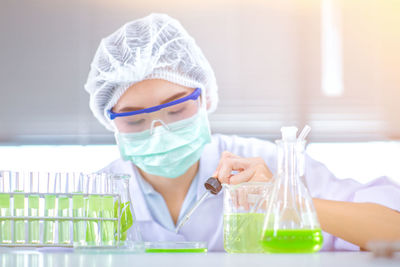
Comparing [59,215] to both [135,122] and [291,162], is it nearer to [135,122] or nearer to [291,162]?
[291,162]

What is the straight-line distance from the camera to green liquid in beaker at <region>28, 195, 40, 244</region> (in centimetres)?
131

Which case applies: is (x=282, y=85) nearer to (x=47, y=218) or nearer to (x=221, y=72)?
(x=221, y=72)

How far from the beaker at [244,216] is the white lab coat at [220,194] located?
918 millimetres

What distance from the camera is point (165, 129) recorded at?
84.7 inches

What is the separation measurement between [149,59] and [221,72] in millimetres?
512

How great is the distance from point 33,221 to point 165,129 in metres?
0.91

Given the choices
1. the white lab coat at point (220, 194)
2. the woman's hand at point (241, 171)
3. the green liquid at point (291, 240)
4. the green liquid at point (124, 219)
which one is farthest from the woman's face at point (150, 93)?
the green liquid at point (291, 240)

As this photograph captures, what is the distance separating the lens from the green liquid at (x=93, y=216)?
1.31 metres

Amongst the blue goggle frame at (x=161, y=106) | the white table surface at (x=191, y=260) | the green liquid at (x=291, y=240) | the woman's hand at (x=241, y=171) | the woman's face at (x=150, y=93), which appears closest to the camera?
the white table surface at (x=191, y=260)

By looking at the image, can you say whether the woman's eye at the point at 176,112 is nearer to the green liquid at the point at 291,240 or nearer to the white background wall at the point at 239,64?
the white background wall at the point at 239,64

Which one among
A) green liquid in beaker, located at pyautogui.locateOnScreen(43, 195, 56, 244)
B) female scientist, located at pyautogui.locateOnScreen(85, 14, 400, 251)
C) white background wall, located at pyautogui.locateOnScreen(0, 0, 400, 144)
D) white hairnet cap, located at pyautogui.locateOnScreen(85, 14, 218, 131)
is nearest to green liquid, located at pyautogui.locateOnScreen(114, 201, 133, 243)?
green liquid in beaker, located at pyautogui.locateOnScreen(43, 195, 56, 244)

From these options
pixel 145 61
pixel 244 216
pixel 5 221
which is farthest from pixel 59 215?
pixel 145 61

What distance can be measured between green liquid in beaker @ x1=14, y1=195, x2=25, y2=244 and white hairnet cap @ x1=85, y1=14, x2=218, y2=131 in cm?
95

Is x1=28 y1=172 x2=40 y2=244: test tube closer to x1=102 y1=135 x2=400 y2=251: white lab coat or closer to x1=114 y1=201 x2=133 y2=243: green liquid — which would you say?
x1=114 y1=201 x2=133 y2=243: green liquid
